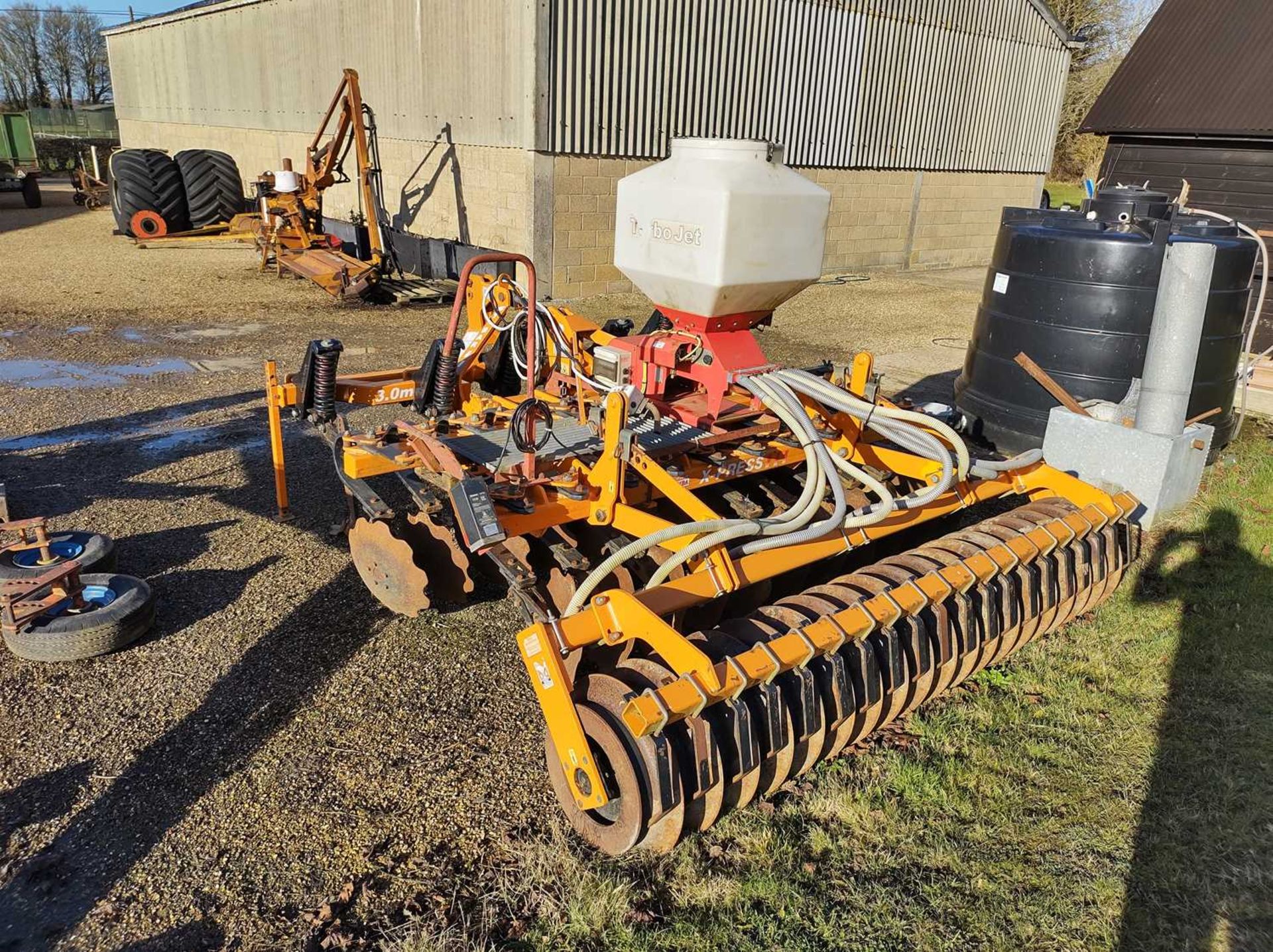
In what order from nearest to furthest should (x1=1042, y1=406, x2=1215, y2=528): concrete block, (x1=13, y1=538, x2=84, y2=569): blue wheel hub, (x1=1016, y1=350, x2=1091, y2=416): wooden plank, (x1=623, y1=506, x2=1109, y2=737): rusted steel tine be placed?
(x1=623, y1=506, x2=1109, y2=737): rusted steel tine
(x1=13, y1=538, x2=84, y2=569): blue wheel hub
(x1=1042, y1=406, x2=1215, y2=528): concrete block
(x1=1016, y1=350, x2=1091, y2=416): wooden plank

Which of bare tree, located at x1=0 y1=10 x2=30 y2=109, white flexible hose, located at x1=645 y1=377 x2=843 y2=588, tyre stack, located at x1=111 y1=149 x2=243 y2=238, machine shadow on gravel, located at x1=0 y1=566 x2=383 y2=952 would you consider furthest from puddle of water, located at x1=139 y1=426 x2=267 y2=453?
bare tree, located at x1=0 y1=10 x2=30 y2=109

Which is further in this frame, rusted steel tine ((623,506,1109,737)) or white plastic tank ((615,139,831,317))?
white plastic tank ((615,139,831,317))

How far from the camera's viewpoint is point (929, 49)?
15938mm

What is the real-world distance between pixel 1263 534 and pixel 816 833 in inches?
152

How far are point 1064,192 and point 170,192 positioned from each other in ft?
92.4

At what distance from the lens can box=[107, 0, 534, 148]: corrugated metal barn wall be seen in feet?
38.8

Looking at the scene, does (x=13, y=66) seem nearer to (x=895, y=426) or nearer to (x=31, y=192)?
(x=31, y=192)

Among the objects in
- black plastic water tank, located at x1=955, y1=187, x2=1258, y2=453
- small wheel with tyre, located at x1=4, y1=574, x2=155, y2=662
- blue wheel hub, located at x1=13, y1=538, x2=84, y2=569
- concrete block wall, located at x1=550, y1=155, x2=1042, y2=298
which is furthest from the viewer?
concrete block wall, located at x1=550, y1=155, x2=1042, y2=298

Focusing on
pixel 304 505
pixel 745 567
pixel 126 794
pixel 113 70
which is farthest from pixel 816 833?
pixel 113 70

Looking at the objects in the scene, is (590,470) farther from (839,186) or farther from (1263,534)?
(839,186)

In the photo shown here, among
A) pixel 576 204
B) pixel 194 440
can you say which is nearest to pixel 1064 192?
pixel 576 204

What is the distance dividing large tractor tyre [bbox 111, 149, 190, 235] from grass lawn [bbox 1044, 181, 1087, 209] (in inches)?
888

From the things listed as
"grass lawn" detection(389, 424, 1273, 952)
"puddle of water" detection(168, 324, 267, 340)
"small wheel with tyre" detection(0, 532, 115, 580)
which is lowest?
"grass lawn" detection(389, 424, 1273, 952)

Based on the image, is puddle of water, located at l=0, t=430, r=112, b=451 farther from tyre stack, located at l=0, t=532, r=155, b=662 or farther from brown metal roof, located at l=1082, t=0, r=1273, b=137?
brown metal roof, located at l=1082, t=0, r=1273, b=137
